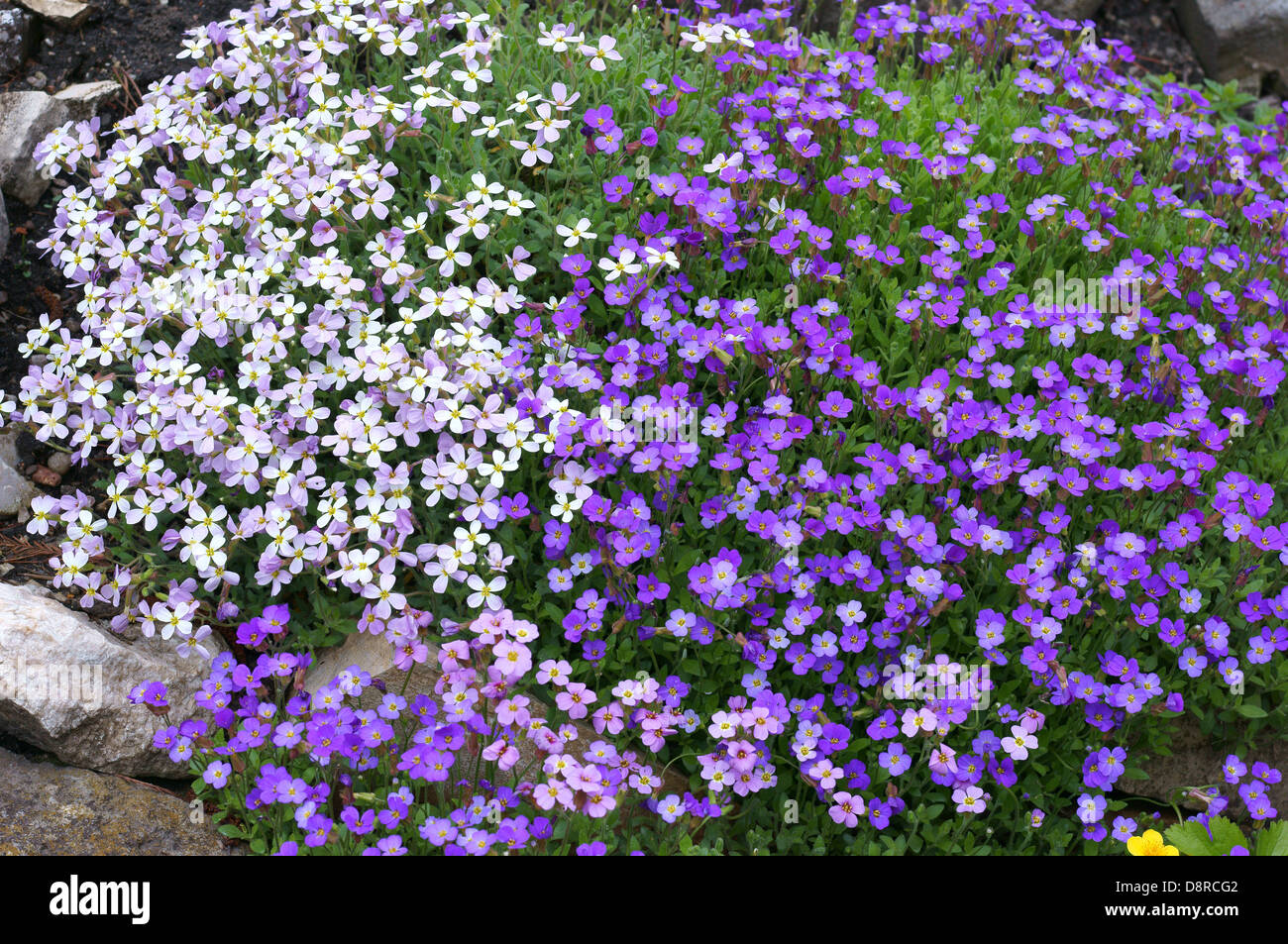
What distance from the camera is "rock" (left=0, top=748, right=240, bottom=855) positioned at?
3365mm

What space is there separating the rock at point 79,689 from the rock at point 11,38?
2.89 m

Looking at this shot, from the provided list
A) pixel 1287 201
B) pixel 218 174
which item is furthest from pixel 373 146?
pixel 1287 201

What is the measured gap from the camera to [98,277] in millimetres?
4398

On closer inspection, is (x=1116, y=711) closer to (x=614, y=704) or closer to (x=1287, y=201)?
(x=614, y=704)

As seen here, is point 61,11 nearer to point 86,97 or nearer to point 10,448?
point 86,97

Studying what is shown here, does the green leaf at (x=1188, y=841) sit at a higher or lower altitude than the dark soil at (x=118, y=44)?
lower

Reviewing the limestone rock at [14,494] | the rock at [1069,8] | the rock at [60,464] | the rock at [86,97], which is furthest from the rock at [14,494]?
the rock at [1069,8]

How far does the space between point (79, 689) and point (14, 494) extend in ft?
→ 3.52

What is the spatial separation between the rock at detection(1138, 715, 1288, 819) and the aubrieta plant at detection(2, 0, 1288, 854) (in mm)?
133

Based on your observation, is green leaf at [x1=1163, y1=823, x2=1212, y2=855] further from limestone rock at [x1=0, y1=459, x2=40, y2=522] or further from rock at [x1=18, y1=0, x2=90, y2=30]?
rock at [x1=18, y1=0, x2=90, y2=30]

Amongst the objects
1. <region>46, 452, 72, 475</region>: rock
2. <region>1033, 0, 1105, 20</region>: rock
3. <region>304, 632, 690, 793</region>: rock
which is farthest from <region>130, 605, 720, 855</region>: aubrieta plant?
<region>1033, 0, 1105, 20</region>: rock

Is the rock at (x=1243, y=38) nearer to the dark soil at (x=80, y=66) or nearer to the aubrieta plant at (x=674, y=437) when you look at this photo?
the aubrieta plant at (x=674, y=437)

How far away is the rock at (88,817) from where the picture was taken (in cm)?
337

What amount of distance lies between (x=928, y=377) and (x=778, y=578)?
3.09 ft
